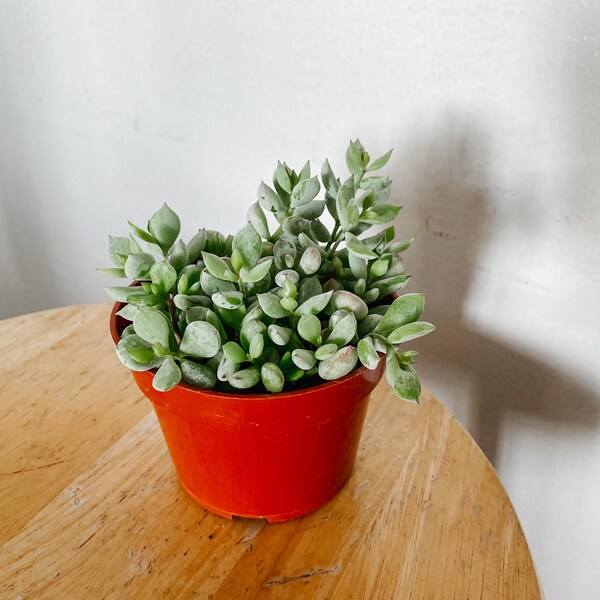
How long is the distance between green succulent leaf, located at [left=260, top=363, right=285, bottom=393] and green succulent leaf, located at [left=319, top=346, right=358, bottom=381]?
3cm

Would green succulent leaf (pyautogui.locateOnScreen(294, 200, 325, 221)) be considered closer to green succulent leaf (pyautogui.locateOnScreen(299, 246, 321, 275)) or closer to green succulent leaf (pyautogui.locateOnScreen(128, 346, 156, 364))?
green succulent leaf (pyautogui.locateOnScreen(299, 246, 321, 275))

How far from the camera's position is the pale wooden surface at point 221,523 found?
521 mm

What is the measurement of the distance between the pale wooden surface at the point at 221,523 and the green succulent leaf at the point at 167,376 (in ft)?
0.61

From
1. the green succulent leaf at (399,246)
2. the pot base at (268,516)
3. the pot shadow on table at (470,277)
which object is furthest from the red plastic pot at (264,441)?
the pot shadow on table at (470,277)

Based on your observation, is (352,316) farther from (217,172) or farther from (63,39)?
(63,39)

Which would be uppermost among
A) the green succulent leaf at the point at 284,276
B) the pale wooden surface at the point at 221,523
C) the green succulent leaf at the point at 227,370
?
the green succulent leaf at the point at 284,276

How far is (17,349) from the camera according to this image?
80 centimetres

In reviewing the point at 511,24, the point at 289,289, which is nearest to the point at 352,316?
the point at 289,289

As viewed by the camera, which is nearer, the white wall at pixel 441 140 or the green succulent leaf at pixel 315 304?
the green succulent leaf at pixel 315 304

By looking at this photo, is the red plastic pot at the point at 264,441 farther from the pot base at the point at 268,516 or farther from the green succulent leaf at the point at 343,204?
the green succulent leaf at the point at 343,204

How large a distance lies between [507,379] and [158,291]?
0.53 metres

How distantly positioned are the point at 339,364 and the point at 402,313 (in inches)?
2.6

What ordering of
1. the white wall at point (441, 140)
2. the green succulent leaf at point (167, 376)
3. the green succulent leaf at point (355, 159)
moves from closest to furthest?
the green succulent leaf at point (167, 376) → the green succulent leaf at point (355, 159) → the white wall at point (441, 140)

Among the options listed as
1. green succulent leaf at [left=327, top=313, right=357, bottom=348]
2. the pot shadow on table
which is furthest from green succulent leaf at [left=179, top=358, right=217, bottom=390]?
the pot shadow on table
